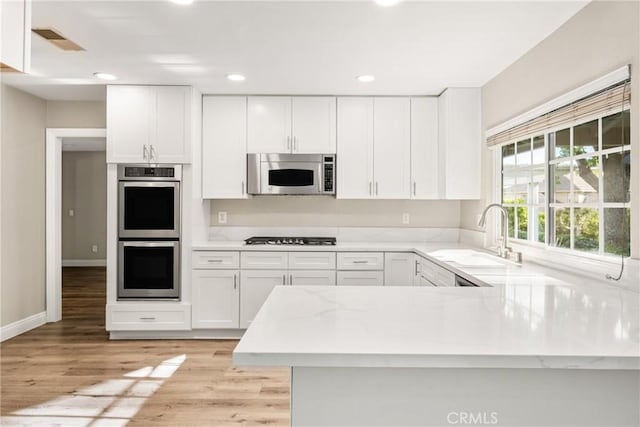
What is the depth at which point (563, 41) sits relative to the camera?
2.61 metres

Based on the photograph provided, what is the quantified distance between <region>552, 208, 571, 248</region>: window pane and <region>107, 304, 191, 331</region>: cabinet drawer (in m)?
3.04

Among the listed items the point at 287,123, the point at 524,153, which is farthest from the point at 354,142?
the point at 524,153

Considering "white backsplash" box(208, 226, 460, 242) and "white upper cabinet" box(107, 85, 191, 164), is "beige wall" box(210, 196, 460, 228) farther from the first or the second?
"white upper cabinet" box(107, 85, 191, 164)

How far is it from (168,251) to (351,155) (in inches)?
75.6

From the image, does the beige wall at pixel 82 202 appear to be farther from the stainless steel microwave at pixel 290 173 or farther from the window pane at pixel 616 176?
the window pane at pixel 616 176

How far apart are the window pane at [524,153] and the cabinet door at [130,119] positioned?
3.13 m

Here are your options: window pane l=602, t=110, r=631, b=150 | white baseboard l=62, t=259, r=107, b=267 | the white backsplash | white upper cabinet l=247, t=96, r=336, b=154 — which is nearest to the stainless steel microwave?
white upper cabinet l=247, t=96, r=336, b=154

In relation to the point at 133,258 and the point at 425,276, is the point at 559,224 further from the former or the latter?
the point at 133,258

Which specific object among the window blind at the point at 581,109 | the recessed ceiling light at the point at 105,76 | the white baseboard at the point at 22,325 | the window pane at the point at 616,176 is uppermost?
the recessed ceiling light at the point at 105,76

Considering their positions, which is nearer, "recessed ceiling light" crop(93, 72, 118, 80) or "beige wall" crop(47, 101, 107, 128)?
"recessed ceiling light" crop(93, 72, 118, 80)

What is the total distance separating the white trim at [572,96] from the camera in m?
2.10

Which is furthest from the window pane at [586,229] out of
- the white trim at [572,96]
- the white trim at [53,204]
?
the white trim at [53,204]

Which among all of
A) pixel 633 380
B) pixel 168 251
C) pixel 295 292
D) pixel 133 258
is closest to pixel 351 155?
pixel 168 251

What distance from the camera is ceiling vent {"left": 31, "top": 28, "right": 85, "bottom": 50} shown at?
2.76m
